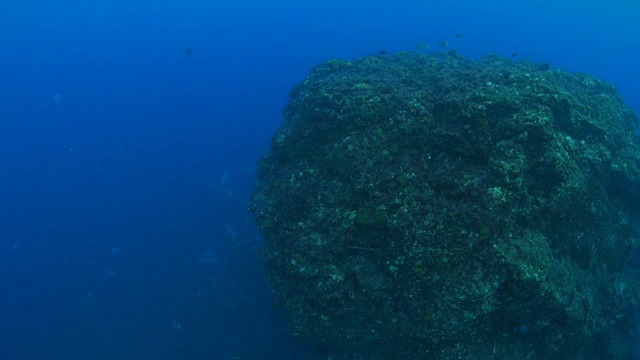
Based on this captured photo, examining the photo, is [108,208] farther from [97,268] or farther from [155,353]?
[155,353]

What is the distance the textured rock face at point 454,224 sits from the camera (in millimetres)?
10961

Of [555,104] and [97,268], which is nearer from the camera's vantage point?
[555,104]

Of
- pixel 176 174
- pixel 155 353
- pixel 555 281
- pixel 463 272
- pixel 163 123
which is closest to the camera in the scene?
pixel 463 272

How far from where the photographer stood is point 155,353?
63.0 ft

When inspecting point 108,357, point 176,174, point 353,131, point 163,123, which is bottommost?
point 108,357

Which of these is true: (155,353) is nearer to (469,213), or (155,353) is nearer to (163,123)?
(469,213)

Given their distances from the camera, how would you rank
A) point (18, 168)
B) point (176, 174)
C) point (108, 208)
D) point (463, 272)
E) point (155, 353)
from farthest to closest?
point (18, 168) → point (176, 174) → point (108, 208) → point (155, 353) → point (463, 272)

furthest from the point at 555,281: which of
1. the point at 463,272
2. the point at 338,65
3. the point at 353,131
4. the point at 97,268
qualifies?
the point at 97,268

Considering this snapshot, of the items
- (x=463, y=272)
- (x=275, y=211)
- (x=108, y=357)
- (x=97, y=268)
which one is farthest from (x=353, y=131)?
(x=97, y=268)

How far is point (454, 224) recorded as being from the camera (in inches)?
429

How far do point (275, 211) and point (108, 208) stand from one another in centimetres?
1860

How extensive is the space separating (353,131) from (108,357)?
58.6 feet

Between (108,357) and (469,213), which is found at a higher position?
(108,357)

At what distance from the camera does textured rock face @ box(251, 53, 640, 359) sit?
1096 centimetres
